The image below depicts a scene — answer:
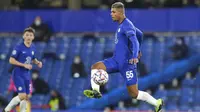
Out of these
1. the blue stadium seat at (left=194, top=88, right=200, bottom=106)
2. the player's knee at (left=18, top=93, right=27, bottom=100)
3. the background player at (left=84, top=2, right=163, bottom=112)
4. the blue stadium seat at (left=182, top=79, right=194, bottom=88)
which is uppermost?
the background player at (left=84, top=2, right=163, bottom=112)

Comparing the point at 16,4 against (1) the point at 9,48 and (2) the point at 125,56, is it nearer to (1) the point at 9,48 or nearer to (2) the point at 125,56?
(1) the point at 9,48

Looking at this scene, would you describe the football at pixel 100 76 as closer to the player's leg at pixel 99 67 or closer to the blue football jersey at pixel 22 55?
the player's leg at pixel 99 67

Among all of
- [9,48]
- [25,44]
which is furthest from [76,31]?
[25,44]

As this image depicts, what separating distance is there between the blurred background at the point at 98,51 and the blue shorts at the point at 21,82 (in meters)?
4.91

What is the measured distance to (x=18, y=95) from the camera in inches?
480

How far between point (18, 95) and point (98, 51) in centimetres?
730

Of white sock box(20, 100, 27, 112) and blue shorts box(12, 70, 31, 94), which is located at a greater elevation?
blue shorts box(12, 70, 31, 94)

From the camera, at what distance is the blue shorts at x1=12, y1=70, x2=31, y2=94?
12.2 m

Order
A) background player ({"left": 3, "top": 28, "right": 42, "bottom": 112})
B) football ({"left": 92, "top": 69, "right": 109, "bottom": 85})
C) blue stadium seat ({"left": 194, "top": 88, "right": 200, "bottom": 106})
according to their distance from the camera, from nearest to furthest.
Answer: football ({"left": 92, "top": 69, "right": 109, "bottom": 85}), background player ({"left": 3, "top": 28, "right": 42, "bottom": 112}), blue stadium seat ({"left": 194, "top": 88, "right": 200, "bottom": 106})

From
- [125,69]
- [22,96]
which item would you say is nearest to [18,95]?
[22,96]

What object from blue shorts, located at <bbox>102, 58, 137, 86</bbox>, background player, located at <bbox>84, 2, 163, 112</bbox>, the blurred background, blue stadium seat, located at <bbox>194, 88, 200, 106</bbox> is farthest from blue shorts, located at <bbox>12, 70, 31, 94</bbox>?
blue stadium seat, located at <bbox>194, 88, 200, 106</bbox>

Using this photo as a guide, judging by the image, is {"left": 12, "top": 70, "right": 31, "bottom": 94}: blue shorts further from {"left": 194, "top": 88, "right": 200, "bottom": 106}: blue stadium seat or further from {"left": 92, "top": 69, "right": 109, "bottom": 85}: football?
{"left": 194, "top": 88, "right": 200, "bottom": 106}: blue stadium seat

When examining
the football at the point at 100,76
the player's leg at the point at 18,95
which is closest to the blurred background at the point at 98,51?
the player's leg at the point at 18,95

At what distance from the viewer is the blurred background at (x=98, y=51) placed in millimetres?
17797
